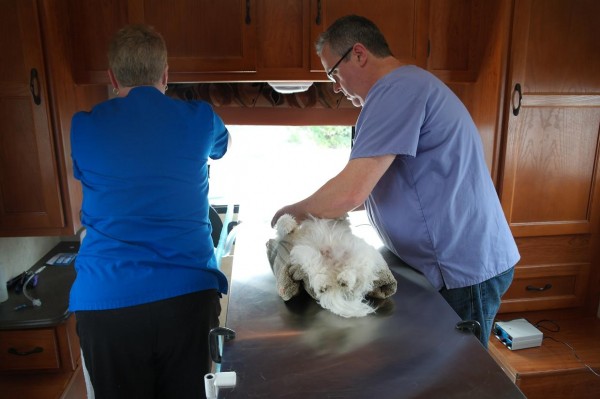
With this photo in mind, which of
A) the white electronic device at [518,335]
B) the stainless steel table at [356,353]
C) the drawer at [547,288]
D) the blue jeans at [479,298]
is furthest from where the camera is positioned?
the drawer at [547,288]

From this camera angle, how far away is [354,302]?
0.90 m

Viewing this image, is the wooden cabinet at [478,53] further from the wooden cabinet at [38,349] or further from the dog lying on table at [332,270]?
the wooden cabinet at [38,349]

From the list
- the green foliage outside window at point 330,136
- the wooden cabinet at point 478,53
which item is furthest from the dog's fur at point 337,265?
the green foliage outside window at point 330,136

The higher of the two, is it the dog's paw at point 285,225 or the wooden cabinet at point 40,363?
the dog's paw at point 285,225

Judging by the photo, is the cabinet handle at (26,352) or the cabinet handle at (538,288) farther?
the cabinet handle at (538,288)

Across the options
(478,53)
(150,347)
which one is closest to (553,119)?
(478,53)

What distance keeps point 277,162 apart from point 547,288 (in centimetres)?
140

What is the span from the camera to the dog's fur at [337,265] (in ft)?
2.95

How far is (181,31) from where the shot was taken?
1690 millimetres

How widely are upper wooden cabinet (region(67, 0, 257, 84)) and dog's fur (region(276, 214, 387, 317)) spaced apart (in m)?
0.93

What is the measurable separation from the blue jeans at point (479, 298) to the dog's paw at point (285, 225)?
418 mm

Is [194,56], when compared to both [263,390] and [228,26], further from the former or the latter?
[263,390]

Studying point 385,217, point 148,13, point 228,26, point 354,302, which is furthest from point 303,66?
point 354,302

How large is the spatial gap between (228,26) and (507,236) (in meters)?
1.22
